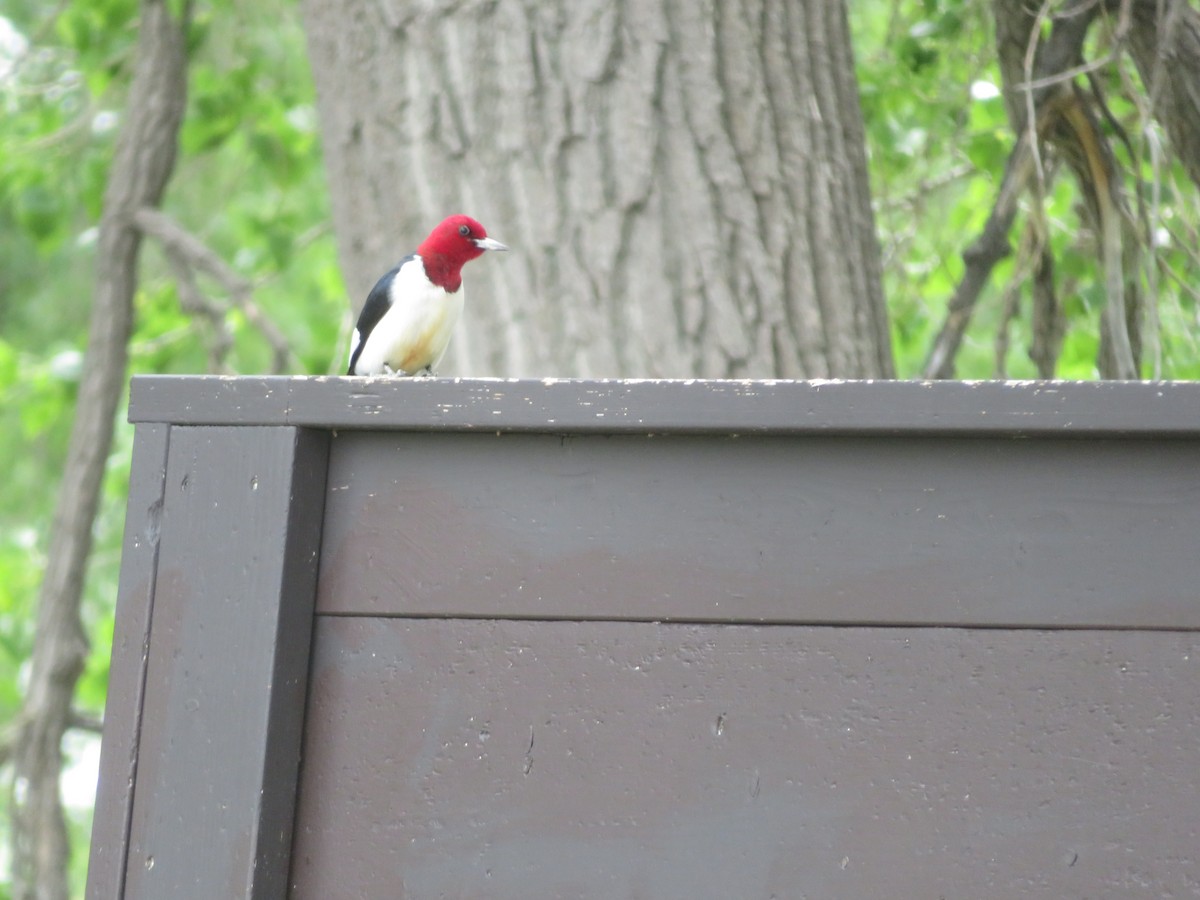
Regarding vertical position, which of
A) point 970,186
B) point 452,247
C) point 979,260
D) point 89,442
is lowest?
point 89,442

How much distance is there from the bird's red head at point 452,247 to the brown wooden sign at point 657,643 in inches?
44.7

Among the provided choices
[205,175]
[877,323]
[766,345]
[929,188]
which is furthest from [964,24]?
[205,175]

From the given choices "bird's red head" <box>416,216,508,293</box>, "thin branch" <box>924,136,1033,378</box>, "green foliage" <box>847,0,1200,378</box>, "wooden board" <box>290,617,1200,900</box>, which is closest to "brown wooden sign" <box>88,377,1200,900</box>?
"wooden board" <box>290,617,1200,900</box>

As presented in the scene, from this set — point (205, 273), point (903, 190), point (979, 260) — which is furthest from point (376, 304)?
point (903, 190)

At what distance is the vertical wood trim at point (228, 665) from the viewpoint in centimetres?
108

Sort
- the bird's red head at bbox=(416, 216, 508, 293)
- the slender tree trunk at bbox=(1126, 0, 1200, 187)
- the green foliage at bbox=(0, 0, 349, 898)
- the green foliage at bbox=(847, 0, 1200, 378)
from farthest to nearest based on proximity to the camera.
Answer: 1. the green foliage at bbox=(0, 0, 349, 898)
2. the green foliage at bbox=(847, 0, 1200, 378)
3. the slender tree trunk at bbox=(1126, 0, 1200, 187)
4. the bird's red head at bbox=(416, 216, 508, 293)

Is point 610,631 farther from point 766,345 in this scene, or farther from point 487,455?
point 766,345

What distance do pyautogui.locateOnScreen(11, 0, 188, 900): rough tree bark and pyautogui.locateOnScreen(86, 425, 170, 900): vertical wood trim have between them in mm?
2653

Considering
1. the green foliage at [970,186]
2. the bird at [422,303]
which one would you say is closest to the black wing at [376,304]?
the bird at [422,303]

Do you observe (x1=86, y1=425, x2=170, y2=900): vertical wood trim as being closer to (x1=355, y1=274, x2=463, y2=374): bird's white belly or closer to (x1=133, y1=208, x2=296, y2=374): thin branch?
(x1=355, y1=274, x2=463, y2=374): bird's white belly

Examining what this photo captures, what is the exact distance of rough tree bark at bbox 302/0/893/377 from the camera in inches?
90.6

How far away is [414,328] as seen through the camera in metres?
2.44

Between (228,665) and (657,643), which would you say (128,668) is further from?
(657,643)

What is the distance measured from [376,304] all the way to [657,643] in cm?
155
